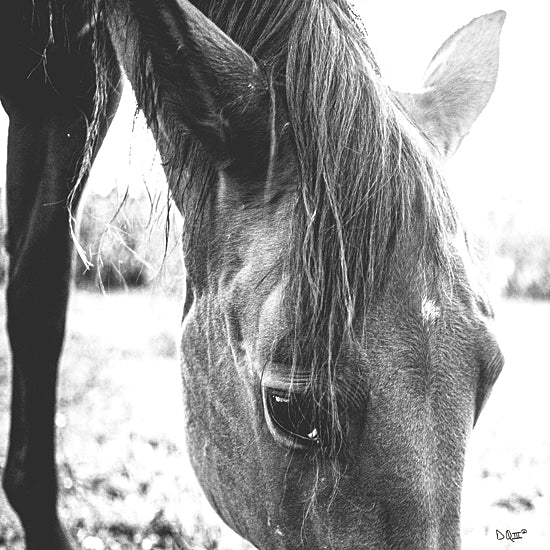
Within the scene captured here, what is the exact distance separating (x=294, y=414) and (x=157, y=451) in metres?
2.77

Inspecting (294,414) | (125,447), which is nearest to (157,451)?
(125,447)

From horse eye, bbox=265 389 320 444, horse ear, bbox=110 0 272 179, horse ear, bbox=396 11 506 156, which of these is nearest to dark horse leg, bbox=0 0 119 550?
horse ear, bbox=110 0 272 179

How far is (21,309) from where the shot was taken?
2303mm

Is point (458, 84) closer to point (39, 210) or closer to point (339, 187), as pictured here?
point (339, 187)

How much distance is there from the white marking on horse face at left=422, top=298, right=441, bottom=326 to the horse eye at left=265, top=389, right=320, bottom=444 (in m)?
0.28

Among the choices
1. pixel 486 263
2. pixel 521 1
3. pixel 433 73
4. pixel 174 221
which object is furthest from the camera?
pixel 521 1

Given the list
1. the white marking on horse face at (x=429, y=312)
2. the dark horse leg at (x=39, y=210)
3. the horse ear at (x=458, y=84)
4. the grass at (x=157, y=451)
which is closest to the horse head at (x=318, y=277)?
the white marking on horse face at (x=429, y=312)

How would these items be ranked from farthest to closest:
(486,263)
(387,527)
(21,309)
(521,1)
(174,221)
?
(521,1)
(21,309)
(174,221)
(486,263)
(387,527)

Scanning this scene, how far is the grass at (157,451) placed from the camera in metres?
2.97

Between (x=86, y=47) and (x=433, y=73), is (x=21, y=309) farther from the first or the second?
(x=433, y=73)

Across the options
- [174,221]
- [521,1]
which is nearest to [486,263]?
[174,221]

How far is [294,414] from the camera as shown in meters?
1.35

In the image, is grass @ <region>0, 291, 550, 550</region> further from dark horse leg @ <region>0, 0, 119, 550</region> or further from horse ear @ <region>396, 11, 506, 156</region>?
horse ear @ <region>396, 11, 506, 156</region>

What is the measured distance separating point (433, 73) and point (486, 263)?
0.69m
